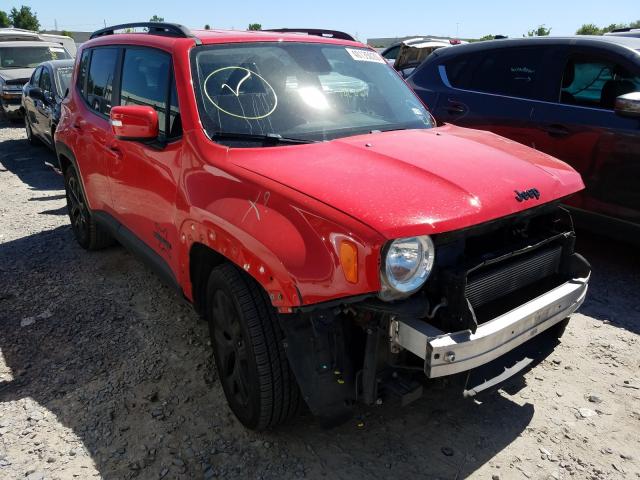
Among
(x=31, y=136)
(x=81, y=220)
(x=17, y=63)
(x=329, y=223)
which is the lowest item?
(x=31, y=136)

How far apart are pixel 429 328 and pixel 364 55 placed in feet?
7.30

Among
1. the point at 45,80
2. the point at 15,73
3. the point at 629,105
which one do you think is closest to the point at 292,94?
the point at 629,105

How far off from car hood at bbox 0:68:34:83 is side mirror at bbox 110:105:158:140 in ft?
35.5

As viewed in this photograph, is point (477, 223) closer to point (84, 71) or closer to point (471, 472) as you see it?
point (471, 472)

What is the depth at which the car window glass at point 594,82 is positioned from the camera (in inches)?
167

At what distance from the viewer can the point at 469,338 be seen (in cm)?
199

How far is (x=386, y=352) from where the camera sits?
210cm

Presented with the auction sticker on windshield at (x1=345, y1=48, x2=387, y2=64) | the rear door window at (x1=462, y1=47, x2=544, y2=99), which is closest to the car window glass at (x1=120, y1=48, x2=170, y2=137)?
the auction sticker on windshield at (x1=345, y1=48, x2=387, y2=64)

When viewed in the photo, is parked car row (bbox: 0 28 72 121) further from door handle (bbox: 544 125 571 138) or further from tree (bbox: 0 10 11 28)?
tree (bbox: 0 10 11 28)

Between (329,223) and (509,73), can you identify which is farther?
(509,73)

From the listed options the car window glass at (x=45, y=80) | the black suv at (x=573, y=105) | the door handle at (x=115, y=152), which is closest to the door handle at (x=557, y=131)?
the black suv at (x=573, y=105)

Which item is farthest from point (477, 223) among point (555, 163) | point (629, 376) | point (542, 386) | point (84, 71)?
point (84, 71)

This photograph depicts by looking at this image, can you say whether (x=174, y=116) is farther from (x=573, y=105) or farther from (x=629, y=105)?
(x=573, y=105)

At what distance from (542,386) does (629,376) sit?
21.4 inches
